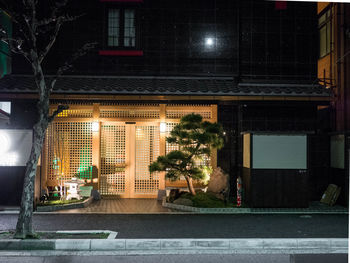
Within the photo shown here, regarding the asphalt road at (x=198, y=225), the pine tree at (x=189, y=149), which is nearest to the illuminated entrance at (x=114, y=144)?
the pine tree at (x=189, y=149)

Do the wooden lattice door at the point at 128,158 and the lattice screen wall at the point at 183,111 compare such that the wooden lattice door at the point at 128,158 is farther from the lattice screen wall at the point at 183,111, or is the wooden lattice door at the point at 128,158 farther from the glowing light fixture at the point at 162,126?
the lattice screen wall at the point at 183,111

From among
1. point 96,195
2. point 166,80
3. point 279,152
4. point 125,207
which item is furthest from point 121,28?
point 279,152

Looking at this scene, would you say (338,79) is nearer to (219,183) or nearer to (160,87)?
(219,183)

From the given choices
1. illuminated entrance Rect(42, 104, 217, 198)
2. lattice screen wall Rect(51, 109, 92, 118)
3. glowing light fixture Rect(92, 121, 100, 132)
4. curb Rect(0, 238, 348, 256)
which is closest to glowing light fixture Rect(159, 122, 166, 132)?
illuminated entrance Rect(42, 104, 217, 198)

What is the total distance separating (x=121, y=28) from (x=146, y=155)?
542 cm

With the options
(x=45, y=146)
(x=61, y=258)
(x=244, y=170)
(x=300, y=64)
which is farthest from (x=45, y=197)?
(x=300, y=64)

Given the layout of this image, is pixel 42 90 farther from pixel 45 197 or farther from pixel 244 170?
pixel 244 170

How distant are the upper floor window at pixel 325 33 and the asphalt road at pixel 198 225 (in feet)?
31.3

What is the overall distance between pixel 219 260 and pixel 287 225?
12.1 ft

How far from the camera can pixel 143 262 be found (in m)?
7.07

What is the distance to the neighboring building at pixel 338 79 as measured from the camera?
13.6m

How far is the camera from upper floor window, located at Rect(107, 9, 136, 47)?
15672mm

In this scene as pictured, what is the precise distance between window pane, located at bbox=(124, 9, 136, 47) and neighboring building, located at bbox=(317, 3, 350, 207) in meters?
7.98

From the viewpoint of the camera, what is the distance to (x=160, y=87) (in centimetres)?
1423
